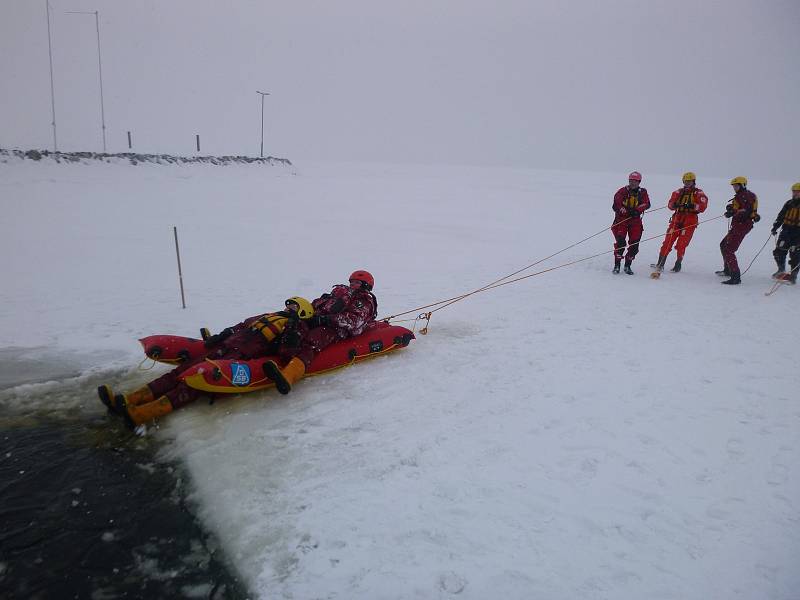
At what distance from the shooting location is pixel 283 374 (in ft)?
14.5

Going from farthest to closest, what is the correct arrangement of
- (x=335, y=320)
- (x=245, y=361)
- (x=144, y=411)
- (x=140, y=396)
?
(x=335, y=320), (x=245, y=361), (x=140, y=396), (x=144, y=411)

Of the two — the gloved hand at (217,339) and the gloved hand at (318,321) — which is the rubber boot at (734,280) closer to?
the gloved hand at (318,321)

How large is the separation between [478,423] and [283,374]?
72.9 inches

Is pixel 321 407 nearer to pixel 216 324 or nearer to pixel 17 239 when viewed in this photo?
pixel 216 324

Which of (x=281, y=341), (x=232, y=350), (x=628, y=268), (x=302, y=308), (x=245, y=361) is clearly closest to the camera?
(x=245, y=361)

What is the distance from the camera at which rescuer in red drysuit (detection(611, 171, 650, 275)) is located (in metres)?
9.23

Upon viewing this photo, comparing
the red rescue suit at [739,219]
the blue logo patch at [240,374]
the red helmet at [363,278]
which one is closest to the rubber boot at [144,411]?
the blue logo patch at [240,374]

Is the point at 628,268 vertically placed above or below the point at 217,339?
above

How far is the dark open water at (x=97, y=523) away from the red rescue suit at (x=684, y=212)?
9.48 m

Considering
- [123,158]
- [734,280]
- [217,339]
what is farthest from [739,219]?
[123,158]

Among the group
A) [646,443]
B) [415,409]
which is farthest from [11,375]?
[646,443]

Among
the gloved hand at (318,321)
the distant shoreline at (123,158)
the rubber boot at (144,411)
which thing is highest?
the distant shoreline at (123,158)

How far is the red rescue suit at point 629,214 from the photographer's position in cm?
926

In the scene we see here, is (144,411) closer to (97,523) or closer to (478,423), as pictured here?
(97,523)
